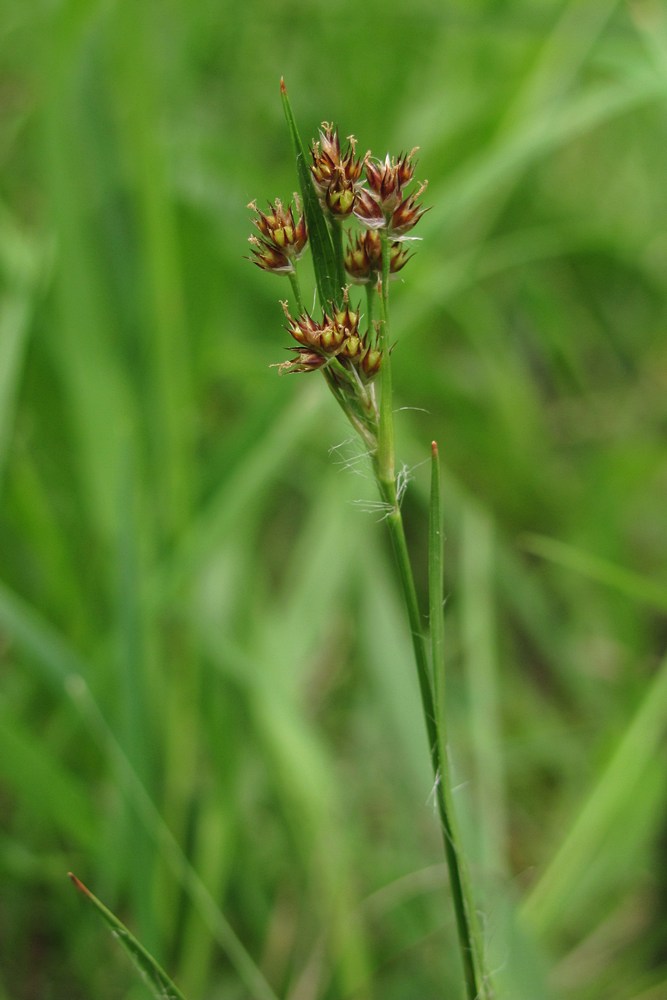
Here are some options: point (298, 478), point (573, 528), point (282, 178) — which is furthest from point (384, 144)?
point (573, 528)

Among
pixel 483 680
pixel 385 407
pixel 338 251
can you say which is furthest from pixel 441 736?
pixel 483 680

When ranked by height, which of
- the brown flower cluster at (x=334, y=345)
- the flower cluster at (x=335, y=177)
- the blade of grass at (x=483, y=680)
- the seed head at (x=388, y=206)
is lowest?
the blade of grass at (x=483, y=680)

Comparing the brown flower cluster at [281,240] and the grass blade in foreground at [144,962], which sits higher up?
the brown flower cluster at [281,240]

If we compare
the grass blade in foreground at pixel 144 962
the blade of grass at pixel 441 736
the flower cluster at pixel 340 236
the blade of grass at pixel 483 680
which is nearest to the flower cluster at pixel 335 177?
the flower cluster at pixel 340 236

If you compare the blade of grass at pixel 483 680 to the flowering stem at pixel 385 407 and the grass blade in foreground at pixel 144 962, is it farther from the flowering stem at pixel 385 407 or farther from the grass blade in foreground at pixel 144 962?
the flowering stem at pixel 385 407

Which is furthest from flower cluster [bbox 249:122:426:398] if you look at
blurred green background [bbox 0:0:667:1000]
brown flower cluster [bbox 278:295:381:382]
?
blurred green background [bbox 0:0:667:1000]

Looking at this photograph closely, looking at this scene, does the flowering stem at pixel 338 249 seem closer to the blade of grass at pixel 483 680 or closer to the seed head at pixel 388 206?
the seed head at pixel 388 206

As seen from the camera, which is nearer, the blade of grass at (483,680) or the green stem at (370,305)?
the green stem at (370,305)

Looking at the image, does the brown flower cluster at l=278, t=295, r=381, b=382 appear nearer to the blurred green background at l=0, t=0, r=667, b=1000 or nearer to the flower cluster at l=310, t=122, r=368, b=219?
the flower cluster at l=310, t=122, r=368, b=219

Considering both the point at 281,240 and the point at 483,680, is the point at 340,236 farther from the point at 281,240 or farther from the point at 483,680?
A: the point at 483,680
